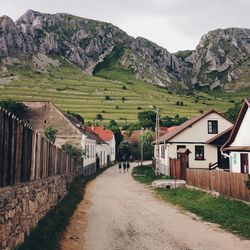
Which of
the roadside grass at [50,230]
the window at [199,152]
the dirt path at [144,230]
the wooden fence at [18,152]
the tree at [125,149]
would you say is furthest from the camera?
the tree at [125,149]

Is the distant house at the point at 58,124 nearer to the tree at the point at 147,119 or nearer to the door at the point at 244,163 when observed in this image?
the door at the point at 244,163

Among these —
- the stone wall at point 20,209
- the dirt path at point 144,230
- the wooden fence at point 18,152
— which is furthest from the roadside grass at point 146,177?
the wooden fence at point 18,152

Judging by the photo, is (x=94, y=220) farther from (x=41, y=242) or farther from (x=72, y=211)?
(x=41, y=242)

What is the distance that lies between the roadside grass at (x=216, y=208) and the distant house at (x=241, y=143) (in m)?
3.25

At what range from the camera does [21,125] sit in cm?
912

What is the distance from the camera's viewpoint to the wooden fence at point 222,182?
62.5ft

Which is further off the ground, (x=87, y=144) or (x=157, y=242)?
(x=87, y=144)

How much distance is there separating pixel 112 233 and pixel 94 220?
2.83 m

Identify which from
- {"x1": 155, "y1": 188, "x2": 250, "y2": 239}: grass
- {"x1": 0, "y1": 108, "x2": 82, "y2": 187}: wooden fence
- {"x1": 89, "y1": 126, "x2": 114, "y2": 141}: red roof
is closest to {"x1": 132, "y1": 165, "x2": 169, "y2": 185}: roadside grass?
{"x1": 155, "y1": 188, "x2": 250, "y2": 239}: grass

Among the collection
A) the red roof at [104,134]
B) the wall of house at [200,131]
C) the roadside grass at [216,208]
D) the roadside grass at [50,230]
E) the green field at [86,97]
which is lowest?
the roadside grass at [216,208]

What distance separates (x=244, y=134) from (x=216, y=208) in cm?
857

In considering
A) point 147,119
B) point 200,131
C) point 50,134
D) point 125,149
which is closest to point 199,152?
point 200,131

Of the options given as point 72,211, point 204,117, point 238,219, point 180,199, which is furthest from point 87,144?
point 238,219

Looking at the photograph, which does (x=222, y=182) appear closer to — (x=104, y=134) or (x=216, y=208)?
(x=216, y=208)
